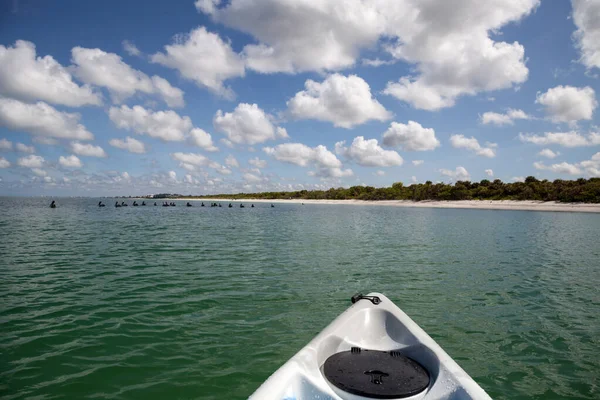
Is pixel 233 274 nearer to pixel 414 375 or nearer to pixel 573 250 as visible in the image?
pixel 414 375

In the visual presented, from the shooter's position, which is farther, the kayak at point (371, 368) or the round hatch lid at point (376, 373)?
the round hatch lid at point (376, 373)

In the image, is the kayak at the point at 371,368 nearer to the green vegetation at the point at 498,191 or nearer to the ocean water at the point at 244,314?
the ocean water at the point at 244,314

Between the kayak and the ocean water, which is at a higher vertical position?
the kayak

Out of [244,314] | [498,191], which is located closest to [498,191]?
[498,191]

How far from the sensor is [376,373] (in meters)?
4.38

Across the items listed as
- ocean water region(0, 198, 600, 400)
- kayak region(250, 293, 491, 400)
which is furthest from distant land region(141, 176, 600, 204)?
kayak region(250, 293, 491, 400)

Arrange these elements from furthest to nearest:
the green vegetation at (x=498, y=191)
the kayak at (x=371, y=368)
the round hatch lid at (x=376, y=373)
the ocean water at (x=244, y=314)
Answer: the green vegetation at (x=498, y=191)
the ocean water at (x=244, y=314)
the round hatch lid at (x=376, y=373)
the kayak at (x=371, y=368)

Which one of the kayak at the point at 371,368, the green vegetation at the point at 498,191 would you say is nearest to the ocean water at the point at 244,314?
the kayak at the point at 371,368

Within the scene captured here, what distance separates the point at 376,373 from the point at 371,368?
149mm

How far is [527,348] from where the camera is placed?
7137 mm

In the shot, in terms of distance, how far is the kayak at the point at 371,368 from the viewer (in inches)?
150

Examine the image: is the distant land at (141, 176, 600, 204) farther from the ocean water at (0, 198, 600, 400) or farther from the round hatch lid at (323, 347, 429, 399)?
the round hatch lid at (323, 347, 429, 399)

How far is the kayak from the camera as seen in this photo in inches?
150

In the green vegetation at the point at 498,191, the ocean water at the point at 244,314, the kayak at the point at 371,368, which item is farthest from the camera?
the green vegetation at the point at 498,191
